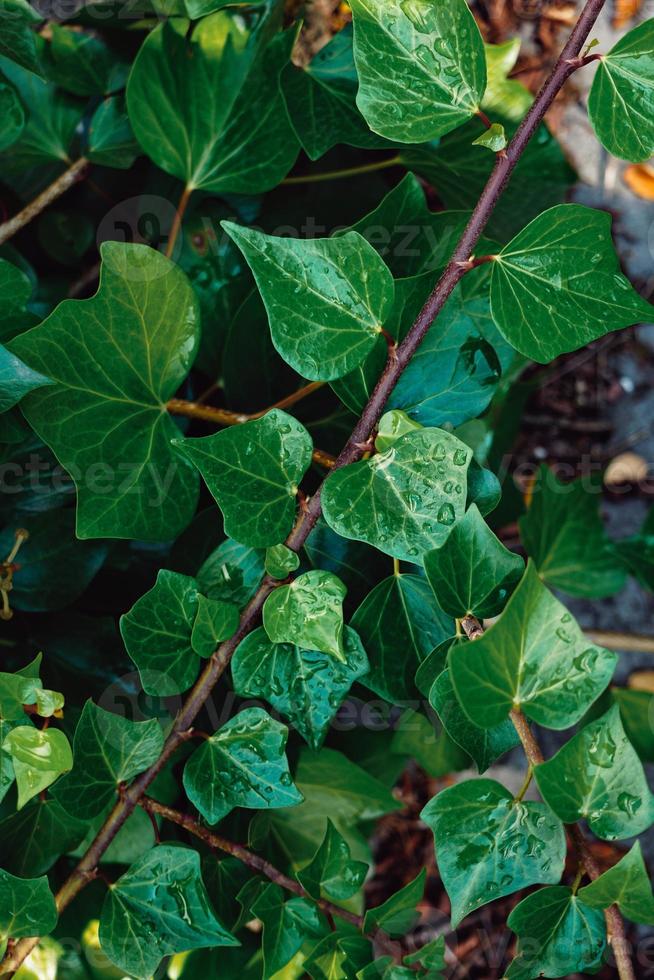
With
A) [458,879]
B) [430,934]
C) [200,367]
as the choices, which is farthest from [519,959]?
[430,934]

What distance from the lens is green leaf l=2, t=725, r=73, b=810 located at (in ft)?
1.86

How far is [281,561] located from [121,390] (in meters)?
0.21

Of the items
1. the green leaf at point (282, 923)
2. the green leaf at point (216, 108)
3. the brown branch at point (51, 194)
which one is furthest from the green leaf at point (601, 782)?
the brown branch at point (51, 194)

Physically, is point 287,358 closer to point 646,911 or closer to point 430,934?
point 646,911

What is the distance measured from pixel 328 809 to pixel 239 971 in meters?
0.18

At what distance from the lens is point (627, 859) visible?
50cm

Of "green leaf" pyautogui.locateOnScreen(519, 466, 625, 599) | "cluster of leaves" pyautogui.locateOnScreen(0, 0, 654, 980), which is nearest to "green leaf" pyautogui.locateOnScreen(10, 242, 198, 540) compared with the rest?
"cluster of leaves" pyautogui.locateOnScreen(0, 0, 654, 980)

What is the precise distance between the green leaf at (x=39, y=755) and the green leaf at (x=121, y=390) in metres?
0.16

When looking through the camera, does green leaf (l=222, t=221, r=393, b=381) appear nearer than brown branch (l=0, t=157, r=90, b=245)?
Yes

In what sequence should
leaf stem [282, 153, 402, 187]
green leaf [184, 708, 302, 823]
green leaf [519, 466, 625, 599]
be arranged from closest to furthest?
1. green leaf [184, 708, 302, 823]
2. leaf stem [282, 153, 402, 187]
3. green leaf [519, 466, 625, 599]

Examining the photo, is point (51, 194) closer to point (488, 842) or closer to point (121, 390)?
point (121, 390)

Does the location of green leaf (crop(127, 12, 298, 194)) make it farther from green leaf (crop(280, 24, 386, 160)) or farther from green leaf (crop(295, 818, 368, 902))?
green leaf (crop(295, 818, 368, 902))

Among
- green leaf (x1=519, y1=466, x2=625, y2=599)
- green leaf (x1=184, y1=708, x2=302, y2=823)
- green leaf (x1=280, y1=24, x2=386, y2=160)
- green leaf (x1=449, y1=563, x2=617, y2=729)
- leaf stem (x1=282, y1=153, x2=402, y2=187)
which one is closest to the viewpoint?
green leaf (x1=449, y1=563, x2=617, y2=729)

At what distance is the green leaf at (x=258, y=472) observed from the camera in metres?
0.57
